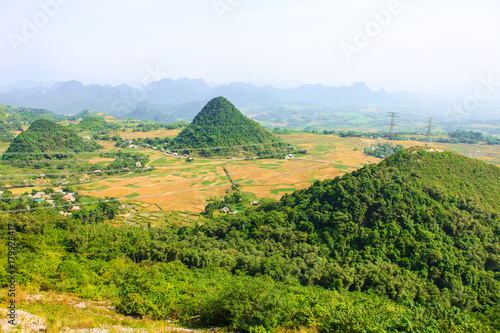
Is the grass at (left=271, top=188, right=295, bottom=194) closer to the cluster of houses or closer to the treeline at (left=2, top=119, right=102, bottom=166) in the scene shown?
the cluster of houses

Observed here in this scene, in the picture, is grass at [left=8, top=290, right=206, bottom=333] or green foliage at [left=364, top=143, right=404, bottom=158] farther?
green foliage at [left=364, top=143, right=404, bottom=158]

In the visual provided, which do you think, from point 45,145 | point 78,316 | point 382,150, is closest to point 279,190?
point 78,316

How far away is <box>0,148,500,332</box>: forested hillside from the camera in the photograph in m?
8.99

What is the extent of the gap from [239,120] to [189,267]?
49.6 m

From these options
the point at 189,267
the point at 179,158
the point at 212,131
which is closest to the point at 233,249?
the point at 189,267

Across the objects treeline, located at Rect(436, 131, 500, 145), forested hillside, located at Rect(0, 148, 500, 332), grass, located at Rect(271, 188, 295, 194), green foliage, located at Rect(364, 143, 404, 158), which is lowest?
grass, located at Rect(271, 188, 295, 194)

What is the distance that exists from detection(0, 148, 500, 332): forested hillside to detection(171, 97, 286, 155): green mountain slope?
32.4m

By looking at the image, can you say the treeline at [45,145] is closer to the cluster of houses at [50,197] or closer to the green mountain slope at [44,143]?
→ the green mountain slope at [44,143]

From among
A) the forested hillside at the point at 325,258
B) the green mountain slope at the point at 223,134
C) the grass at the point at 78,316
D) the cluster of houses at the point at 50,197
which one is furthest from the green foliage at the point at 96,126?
the grass at the point at 78,316

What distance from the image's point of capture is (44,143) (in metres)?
49.8

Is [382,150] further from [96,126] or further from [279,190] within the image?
[96,126]

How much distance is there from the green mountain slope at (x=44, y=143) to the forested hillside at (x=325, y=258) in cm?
3388

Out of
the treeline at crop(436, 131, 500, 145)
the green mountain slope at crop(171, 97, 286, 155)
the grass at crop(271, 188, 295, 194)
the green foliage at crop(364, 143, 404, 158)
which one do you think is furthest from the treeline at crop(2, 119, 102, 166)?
the treeline at crop(436, 131, 500, 145)

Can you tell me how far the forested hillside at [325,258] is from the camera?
354 inches
